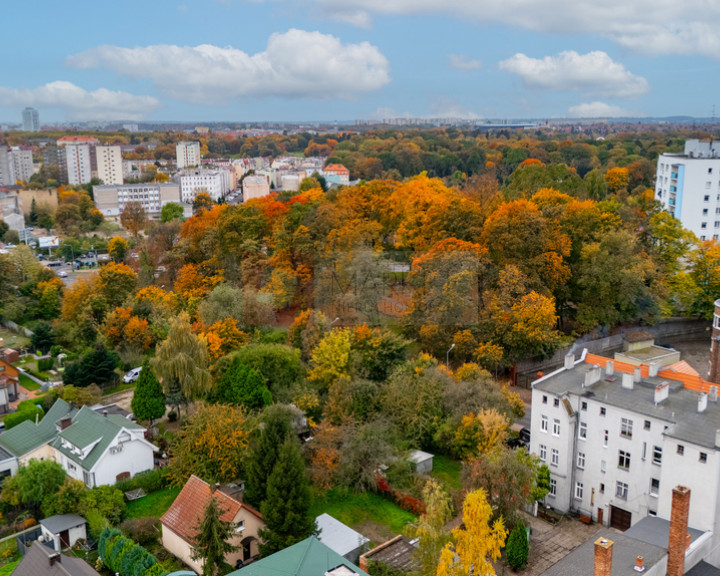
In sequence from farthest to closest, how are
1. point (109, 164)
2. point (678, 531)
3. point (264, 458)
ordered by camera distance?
point (109, 164) < point (264, 458) < point (678, 531)

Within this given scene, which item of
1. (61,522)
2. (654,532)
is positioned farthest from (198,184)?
(654,532)

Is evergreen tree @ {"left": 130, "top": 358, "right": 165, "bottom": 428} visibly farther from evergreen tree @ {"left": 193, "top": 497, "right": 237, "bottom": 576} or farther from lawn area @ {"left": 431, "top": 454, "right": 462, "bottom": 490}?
lawn area @ {"left": 431, "top": 454, "right": 462, "bottom": 490}

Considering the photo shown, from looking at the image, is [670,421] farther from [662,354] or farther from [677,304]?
[677,304]

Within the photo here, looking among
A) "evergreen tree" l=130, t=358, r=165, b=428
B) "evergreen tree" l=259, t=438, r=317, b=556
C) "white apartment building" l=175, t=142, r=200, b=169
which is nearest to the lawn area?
"evergreen tree" l=259, t=438, r=317, b=556

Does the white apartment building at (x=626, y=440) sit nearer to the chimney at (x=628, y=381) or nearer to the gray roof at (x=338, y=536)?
the chimney at (x=628, y=381)

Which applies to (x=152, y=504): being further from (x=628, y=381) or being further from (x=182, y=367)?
(x=628, y=381)

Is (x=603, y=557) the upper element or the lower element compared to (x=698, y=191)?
lower
